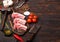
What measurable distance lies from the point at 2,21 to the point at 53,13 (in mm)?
619

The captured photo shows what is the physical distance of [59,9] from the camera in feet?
8.59

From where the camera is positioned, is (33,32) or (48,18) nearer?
(33,32)

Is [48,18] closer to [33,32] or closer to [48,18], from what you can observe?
[48,18]

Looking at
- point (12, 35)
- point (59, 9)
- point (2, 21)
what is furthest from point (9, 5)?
point (59, 9)

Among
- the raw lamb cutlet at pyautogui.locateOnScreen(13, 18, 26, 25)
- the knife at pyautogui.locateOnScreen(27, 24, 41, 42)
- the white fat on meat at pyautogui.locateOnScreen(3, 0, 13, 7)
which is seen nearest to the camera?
the knife at pyautogui.locateOnScreen(27, 24, 41, 42)

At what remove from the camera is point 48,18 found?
2.50 metres

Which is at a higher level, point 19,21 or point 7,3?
point 7,3

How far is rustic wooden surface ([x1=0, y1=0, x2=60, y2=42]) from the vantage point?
2.31 meters

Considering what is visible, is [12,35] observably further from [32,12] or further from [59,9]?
[59,9]

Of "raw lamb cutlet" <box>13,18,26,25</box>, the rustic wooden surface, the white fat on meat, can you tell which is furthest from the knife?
the white fat on meat

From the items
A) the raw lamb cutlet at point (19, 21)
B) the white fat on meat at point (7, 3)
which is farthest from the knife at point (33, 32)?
the white fat on meat at point (7, 3)

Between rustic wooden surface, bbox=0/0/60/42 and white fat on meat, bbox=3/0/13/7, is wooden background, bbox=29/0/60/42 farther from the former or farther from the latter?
white fat on meat, bbox=3/0/13/7

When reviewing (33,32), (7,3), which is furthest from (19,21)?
(7,3)

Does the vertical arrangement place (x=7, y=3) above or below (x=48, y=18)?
above
